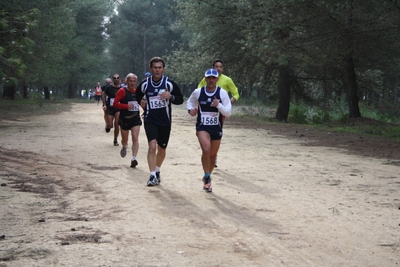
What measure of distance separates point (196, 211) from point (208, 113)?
221cm

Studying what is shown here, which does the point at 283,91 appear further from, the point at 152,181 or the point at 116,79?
the point at 152,181

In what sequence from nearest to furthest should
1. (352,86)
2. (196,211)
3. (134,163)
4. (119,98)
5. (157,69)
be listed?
1. (196,211)
2. (157,69)
3. (134,163)
4. (119,98)
5. (352,86)

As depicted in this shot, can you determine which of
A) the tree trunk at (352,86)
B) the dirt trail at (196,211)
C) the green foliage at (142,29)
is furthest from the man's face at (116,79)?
the green foliage at (142,29)

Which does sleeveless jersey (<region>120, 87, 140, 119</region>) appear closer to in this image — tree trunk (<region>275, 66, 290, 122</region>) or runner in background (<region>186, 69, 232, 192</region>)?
runner in background (<region>186, 69, 232, 192</region>)

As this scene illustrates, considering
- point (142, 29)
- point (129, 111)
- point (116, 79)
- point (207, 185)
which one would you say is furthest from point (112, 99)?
point (142, 29)

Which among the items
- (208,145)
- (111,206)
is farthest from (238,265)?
(208,145)

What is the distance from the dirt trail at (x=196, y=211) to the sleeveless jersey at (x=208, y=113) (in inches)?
37.9

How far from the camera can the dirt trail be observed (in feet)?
19.6

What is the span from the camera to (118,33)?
88312mm

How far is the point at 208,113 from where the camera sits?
9875 millimetres

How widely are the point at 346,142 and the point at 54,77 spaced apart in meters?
44.5

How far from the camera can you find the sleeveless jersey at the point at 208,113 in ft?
32.2

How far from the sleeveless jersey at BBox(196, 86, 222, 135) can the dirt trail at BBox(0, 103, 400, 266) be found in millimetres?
963

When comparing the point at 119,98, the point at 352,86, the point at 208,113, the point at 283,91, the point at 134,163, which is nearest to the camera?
the point at 208,113
